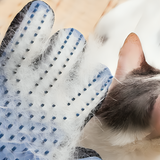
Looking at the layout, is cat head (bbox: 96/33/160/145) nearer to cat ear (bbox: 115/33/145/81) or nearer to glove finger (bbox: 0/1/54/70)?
cat ear (bbox: 115/33/145/81)

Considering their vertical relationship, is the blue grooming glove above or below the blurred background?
below

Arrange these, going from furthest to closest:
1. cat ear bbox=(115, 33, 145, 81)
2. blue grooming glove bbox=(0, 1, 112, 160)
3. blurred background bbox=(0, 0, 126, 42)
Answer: blurred background bbox=(0, 0, 126, 42) → cat ear bbox=(115, 33, 145, 81) → blue grooming glove bbox=(0, 1, 112, 160)

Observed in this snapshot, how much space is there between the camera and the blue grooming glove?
0.41m

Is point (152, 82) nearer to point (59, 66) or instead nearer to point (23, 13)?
point (59, 66)

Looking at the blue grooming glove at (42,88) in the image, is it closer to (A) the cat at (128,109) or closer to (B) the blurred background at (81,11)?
(A) the cat at (128,109)

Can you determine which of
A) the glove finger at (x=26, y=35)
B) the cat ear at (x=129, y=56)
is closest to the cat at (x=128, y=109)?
the cat ear at (x=129, y=56)

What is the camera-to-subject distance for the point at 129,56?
0.57 metres

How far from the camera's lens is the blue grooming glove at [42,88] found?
0.41m

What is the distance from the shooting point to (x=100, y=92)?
48 centimetres

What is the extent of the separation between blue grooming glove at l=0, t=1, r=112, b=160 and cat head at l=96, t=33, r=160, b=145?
41mm

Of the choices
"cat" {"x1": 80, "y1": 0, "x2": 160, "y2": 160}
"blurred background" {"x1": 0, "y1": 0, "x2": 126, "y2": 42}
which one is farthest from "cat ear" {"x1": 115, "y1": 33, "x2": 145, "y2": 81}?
"blurred background" {"x1": 0, "y1": 0, "x2": 126, "y2": 42}

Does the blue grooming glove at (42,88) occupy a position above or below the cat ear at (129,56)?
below

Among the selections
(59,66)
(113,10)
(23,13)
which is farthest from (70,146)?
(113,10)

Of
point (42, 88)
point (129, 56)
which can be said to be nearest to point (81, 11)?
point (129, 56)
